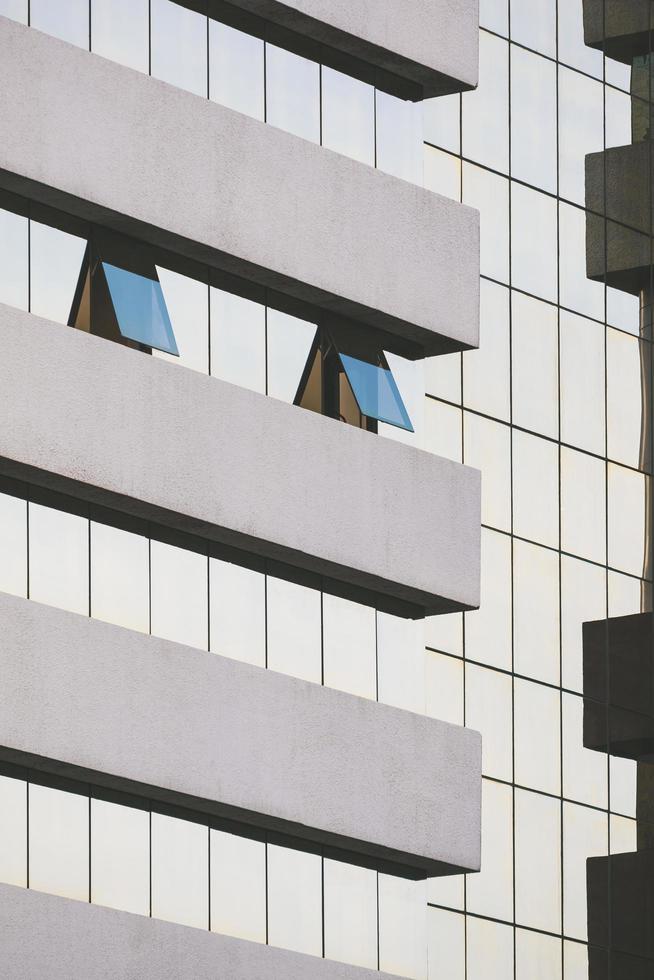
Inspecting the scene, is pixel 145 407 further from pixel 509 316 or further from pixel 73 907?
pixel 509 316

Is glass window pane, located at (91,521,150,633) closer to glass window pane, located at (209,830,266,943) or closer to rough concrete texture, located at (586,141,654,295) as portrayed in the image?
glass window pane, located at (209,830,266,943)

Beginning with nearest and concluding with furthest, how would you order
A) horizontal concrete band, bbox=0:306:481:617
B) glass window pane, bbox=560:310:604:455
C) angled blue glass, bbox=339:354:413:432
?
horizontal concrete band, bbox=0:306:481:617
angled blue glass, bbox=339:354:413:432
glass window pane, bbox=560:310:604:455

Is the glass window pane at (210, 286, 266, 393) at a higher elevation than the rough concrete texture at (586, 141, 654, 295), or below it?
below

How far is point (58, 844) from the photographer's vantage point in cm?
3372

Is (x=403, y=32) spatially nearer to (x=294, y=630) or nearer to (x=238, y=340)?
(x=238, y=340)

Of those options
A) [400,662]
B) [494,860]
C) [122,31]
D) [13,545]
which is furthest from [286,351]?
[494,860]

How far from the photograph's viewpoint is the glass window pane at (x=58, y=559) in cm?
3434

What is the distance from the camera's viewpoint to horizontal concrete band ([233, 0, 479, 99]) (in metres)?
39.9

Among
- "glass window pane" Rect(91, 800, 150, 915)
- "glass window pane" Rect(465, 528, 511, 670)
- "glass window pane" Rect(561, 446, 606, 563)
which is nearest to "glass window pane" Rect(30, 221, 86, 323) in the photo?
"glass window pane" Rect(91, 800, 150, 915)

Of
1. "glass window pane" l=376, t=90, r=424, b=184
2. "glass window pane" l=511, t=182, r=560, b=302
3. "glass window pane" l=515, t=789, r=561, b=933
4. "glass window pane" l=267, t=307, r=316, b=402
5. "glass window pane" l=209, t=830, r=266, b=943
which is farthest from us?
"glass window pane" l=511, t=182, r=560, b=302

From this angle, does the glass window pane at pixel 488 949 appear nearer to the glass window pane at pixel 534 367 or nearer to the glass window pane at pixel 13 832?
the glass window pane at pixel 534 367

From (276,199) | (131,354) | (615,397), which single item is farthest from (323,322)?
(615,397)

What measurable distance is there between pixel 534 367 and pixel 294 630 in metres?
10.1

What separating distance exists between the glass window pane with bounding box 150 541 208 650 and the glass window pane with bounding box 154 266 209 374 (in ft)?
9.30
